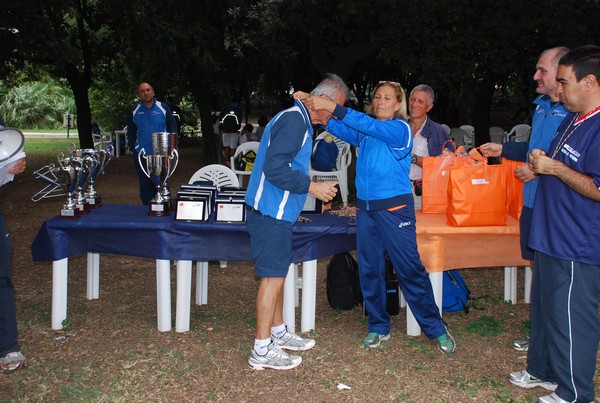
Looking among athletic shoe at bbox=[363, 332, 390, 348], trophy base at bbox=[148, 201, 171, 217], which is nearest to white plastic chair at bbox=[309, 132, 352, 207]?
trophy base at bbox=[148, 201, 171, 217]

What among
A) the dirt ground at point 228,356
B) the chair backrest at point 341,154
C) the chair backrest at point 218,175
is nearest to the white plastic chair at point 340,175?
the chair backrest at point 341,154

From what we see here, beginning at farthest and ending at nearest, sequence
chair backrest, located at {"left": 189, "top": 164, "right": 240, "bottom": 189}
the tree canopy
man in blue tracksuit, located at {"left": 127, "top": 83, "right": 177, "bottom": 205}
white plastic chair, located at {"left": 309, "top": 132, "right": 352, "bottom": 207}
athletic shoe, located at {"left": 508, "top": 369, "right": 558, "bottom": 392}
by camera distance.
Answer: the tree canopy, white plastic chair, located at {"left": 309, "top": 132, "right": 352, "bottom": 207}, man in blue tracksuit, located at {"left": 127, "top": 83, "right": 177, "bottom": 205}, chair backrest, located at {"left": 189, "top": 164, "right": 240, "bottom": 189}, athletic shoe, located at {"left": 508, "top": 369, "right": 558, "bottom": 392}

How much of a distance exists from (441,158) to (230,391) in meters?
2.23

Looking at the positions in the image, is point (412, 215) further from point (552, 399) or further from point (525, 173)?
point (552, 399)

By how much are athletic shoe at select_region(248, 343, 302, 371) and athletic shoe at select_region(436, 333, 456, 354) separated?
0.99 metres

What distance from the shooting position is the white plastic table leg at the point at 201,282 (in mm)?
5570

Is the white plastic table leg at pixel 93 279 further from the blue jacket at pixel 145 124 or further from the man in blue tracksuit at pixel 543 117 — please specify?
the man in blue tracksuit at pixel 543 117

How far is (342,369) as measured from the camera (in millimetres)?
4309

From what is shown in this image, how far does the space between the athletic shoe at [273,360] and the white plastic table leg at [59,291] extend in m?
1.61

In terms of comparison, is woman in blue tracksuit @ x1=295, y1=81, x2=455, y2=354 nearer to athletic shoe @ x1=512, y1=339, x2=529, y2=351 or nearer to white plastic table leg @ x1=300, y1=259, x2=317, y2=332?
white plastic table leg @ x1=300, y1=259, x2=317, y2=332

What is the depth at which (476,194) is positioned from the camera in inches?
180

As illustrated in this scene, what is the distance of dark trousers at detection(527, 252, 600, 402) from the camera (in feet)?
11.4

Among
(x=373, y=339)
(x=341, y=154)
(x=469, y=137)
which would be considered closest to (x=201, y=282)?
(x=373, y=339)

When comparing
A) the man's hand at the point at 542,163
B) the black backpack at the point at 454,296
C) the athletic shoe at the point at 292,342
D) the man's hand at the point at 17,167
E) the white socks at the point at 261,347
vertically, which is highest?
the man's hand at the point at 542,163
